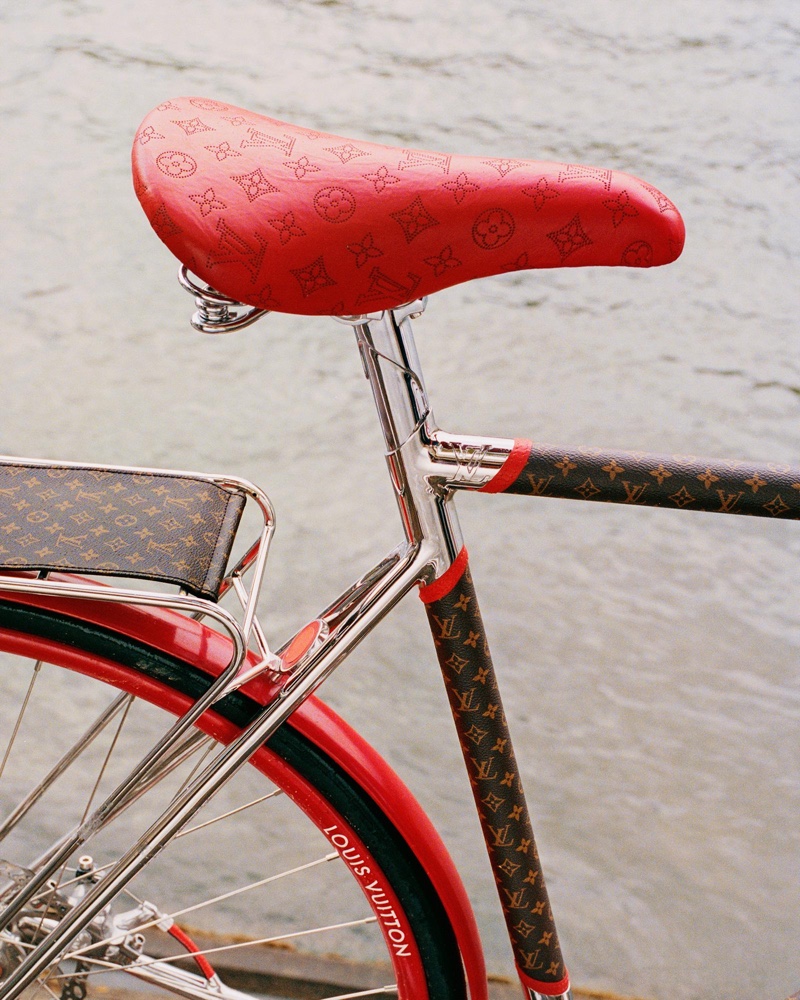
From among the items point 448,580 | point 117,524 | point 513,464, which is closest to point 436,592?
point 448,580

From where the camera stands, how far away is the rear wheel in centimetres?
67

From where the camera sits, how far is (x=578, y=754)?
51.1 inches

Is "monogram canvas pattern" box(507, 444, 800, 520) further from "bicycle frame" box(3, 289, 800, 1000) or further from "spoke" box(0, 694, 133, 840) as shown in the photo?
"spoke" box(0, 694, 133, 840)

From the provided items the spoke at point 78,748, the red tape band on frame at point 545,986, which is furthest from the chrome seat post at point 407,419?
the red tape band on frame at point 545,986

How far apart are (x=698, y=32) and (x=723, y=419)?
1.04m

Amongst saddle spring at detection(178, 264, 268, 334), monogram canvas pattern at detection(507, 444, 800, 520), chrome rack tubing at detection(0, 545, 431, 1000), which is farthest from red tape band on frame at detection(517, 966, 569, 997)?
saddle spring at detection(178, 264, 268, 334)

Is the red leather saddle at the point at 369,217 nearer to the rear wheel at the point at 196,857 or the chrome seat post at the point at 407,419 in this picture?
the chrome seat post at the point at 407,419

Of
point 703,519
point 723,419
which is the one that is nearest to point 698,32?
point 723,419

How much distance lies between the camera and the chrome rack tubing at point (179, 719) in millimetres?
578

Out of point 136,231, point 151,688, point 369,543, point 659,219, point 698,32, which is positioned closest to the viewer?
point 659,219

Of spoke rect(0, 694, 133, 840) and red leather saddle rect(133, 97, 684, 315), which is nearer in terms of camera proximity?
red leather saddle rect(133, 97, 684, 315)

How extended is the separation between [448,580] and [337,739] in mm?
150

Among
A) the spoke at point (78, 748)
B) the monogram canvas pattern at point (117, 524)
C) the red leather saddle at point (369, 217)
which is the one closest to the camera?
the red leather saddle at point (369, 217)

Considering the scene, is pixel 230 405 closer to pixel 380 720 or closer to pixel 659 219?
pixel 380 720
